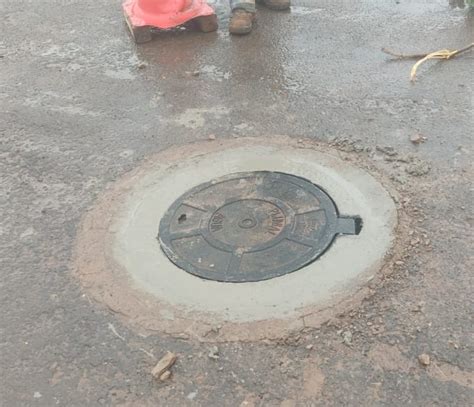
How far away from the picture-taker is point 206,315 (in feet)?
8.00

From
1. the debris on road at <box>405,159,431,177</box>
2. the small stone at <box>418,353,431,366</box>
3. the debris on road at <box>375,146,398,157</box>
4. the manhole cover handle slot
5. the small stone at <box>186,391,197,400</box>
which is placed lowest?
the debris on road at <box>375,146,398,157</box>

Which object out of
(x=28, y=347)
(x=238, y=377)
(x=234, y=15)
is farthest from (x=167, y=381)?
(x=234, y=15)

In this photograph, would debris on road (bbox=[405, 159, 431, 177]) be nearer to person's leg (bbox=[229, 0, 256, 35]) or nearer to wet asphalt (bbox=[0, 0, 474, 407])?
wet asphalt (bbox=[0, 0, 474, 407])

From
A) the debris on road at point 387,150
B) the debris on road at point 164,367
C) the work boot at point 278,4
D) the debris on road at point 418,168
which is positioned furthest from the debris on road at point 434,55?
the debris on road at point 164,367

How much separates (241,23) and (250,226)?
2550 millimetres

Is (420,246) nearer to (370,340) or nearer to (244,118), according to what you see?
(370,340)

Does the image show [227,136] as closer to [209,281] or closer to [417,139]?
[417,139]

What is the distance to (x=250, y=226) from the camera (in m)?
2.85

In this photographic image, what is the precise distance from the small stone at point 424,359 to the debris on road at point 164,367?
0.95m

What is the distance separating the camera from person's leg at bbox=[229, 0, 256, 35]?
481 centimetres

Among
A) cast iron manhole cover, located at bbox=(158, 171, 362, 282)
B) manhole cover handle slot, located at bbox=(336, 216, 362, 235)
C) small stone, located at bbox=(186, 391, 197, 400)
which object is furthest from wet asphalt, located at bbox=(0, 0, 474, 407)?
cast iron manhole cover, located at bbox=(158, 171, 362, 282)

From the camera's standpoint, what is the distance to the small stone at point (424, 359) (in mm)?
2146

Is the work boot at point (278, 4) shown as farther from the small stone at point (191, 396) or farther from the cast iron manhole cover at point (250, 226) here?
the small stone at point (191, 396)

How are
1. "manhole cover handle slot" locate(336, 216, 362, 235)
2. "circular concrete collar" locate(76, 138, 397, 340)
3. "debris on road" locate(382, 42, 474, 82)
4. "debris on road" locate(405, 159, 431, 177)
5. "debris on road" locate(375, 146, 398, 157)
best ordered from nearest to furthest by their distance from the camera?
"circular concrete collar" locate(76, 138, 397, 340)
"manhole cover handle slot" locate(336, 216, 362, 235)
"debris on road" locate(405, 159, 431, 177)
"debris on road" locate(375, 146, 398, 157)
"debris on road" locate(382, 42, 474, 82)
